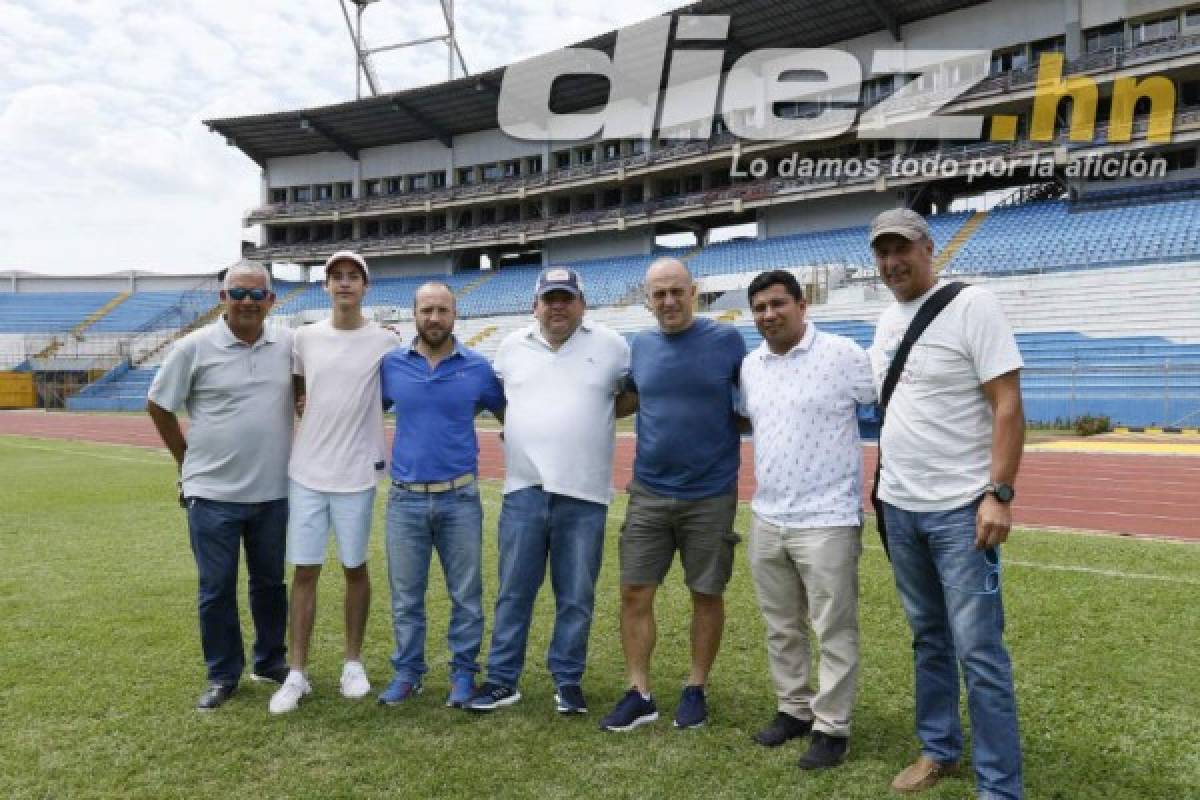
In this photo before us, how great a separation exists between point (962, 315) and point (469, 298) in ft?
135

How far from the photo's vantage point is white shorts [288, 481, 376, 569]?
4207 mm

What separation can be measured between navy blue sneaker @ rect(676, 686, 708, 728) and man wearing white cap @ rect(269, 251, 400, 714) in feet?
4.94

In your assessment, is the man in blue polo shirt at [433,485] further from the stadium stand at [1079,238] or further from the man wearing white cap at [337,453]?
the stadium stand at [1079,238]

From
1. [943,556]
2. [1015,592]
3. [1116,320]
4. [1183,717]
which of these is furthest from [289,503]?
[1116,320]

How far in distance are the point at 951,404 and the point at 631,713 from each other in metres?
1.89

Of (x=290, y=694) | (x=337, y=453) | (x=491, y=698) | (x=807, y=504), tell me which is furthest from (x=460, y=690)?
(x=807, y=504)

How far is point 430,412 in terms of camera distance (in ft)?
13.7

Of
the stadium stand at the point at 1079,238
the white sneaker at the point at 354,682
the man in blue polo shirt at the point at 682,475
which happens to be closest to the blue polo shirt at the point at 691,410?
the man in blue polo shirt at the point at 682,475

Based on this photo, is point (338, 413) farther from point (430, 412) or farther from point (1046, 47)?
point (1046, 47)

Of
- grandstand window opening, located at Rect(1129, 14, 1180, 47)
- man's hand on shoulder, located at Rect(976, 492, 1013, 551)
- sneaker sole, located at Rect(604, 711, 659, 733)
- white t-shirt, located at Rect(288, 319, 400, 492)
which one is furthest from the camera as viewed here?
grandstand window opening, located at Rect(1129, 14, 1180, 47)

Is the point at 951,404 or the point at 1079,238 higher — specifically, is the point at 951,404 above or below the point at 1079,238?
below

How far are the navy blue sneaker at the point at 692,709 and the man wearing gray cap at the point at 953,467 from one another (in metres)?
0.87

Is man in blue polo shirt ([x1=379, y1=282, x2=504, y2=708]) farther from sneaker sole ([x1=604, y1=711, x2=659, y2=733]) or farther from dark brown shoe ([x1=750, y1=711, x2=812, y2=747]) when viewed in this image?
dark brown shoe ([x1=750, y1=711, x2=812, y2=747])

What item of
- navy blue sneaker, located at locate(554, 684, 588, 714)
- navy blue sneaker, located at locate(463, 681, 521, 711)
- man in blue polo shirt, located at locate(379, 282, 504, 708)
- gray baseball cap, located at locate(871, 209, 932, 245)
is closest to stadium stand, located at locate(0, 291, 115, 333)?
man in blue polo shirt, located at locate(379, 282, 504, 708)
